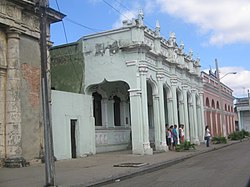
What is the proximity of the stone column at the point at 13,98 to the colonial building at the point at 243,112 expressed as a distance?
61.8 meters

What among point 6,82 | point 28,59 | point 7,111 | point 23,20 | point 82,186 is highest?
point 23,20

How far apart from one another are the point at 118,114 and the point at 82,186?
18.7 meters

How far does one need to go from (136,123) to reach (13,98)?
342 inches

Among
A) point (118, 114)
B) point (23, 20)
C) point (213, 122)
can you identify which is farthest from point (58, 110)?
point (213, 122)

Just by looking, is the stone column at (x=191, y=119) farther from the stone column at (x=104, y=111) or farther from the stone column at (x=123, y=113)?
the stone column at (x=104, y=111)

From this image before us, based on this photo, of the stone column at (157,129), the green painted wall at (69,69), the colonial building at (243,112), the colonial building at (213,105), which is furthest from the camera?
the colonial building at (243,112)

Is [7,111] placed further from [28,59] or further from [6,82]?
[28,59]

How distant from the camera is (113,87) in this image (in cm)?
2833

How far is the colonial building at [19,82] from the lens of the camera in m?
15.7

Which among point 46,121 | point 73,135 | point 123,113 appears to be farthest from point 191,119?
point 46,121

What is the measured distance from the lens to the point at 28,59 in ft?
56.1

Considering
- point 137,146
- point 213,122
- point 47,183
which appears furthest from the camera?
point 213,122

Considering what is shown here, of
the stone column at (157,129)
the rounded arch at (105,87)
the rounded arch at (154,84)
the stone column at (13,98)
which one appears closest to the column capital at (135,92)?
the rounded arch at (105,87)

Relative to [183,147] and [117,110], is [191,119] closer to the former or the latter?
[117,110]
